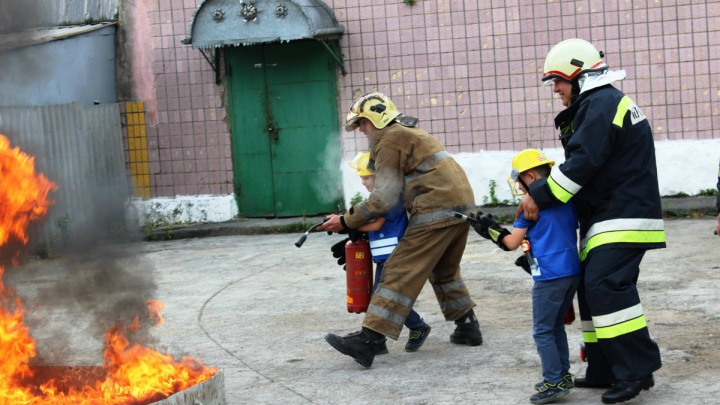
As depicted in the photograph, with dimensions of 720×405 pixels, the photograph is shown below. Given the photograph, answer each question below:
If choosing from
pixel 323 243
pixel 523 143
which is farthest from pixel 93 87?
pixel 523 143

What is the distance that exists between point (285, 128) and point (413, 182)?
715cm

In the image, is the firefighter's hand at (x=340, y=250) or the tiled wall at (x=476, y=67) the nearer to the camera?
the firefighter's hand at (x=340, y=250)

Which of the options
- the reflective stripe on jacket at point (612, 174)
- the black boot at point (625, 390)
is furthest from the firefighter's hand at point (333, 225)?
the black boot at point (625, 390)

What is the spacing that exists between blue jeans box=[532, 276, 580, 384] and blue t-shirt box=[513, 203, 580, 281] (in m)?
0.05

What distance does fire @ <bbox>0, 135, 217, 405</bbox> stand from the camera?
13.8 feet

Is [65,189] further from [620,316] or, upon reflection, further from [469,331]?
[620,316]

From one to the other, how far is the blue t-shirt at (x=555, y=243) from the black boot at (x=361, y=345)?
125cm

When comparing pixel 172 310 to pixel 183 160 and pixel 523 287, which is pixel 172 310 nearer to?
pixel 523 287

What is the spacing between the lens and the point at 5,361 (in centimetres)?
428

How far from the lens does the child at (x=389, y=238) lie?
5754 mm

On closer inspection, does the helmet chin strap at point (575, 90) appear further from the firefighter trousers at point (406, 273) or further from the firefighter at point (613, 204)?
the firefighter trousers at point (406, 273)

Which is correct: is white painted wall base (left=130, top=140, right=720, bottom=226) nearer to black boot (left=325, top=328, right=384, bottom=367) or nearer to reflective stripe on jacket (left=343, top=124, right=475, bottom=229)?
reflective stripe on jacket (left=343, top=124, right=475, bottom=229)

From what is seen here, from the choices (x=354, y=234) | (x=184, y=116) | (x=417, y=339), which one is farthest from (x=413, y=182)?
(x=184, y=116)

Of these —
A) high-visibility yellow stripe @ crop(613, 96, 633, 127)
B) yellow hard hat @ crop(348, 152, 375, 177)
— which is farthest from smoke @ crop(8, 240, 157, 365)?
high-visibility yellow stripe @ crop(613, 96, 633, 127)
